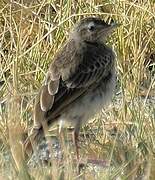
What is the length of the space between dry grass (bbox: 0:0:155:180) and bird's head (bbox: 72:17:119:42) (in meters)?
0.52

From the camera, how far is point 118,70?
24.1 feet

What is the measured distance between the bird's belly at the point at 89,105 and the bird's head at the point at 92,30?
555 millimetres

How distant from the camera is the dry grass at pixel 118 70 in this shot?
18.6ft

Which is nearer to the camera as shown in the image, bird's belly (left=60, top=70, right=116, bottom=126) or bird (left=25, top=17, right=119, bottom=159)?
bird (left=25, top=17, right=119, bottom=159)

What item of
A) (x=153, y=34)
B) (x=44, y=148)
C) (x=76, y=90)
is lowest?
(x=44, y=148)

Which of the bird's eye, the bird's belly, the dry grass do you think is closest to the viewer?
the dry grass

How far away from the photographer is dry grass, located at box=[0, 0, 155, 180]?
5656mm

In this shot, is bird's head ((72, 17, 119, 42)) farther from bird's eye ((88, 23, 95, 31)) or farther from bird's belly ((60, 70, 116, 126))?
bird's belly ((60, 70, 116, 126))

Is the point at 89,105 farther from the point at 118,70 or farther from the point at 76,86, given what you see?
the point at 118,70

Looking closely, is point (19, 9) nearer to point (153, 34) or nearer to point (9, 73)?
point (9, 73)

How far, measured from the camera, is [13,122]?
517 centimetres

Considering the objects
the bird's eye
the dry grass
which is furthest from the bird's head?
the dry grass

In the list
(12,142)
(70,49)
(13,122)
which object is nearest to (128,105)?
(70,49)

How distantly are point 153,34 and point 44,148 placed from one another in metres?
2.07
